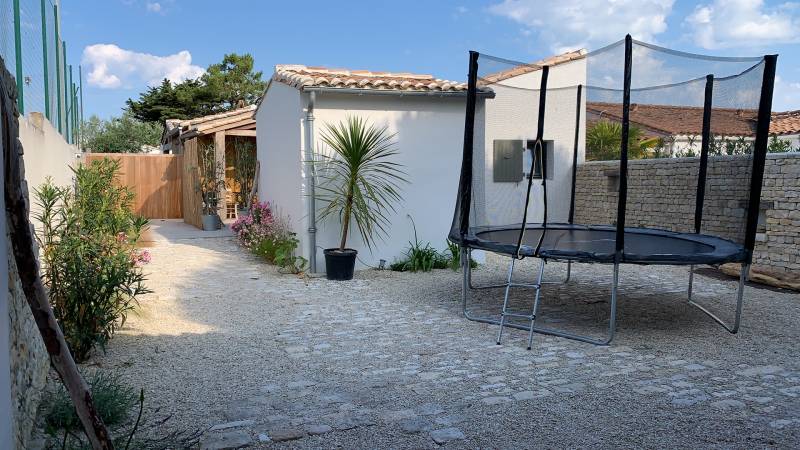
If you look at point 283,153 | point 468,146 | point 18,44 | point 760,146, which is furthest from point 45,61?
point 760,146

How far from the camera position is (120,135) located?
25250 mm

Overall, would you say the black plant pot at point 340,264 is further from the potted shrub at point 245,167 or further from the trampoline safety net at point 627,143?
the potted shrub at point 245,167

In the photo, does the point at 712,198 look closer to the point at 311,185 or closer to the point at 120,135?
the point at 311,185

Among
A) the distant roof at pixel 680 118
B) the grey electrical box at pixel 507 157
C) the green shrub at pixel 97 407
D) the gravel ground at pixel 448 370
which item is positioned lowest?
the gravel ground at pixel 448 370

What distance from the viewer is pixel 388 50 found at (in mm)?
11867

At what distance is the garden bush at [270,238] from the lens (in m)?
8.34

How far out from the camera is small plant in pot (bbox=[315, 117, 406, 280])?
786 centimetres

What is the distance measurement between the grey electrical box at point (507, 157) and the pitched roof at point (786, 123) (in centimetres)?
887

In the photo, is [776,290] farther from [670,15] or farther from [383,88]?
[383,88]

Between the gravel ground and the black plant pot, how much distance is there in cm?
50

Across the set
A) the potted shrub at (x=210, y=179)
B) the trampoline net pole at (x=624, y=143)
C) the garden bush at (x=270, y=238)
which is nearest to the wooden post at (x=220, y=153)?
the potted shrub at (x=210, y=179)

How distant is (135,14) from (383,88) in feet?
35.4

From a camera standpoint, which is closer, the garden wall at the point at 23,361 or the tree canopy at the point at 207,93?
the garden wall at the point at 23,361

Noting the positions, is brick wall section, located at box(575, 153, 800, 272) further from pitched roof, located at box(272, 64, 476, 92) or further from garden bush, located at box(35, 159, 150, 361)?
garden bush, located at box(35, 159, 150, 361)
